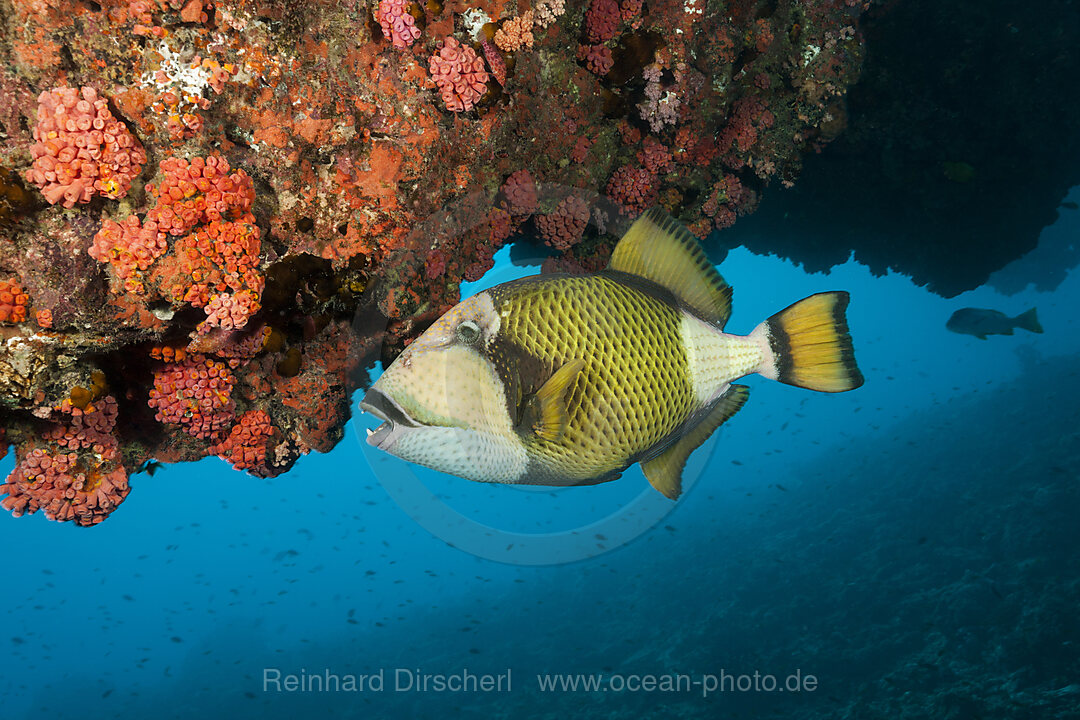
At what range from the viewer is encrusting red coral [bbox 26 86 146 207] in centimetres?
214

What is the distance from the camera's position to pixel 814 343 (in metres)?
1.74

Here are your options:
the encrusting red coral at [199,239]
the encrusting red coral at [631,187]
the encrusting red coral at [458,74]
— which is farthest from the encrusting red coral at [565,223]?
the encrusting red coral at [199,239]

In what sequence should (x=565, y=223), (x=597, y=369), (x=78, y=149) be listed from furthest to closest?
1. (x=565, y=223)
2. (x=78, y=149)
3. (x=597, y=369)

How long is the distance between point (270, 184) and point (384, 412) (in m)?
2.36

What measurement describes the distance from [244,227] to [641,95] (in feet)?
12.9

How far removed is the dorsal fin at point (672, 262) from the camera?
1738 mm

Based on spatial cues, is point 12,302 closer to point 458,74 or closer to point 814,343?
point 458,74

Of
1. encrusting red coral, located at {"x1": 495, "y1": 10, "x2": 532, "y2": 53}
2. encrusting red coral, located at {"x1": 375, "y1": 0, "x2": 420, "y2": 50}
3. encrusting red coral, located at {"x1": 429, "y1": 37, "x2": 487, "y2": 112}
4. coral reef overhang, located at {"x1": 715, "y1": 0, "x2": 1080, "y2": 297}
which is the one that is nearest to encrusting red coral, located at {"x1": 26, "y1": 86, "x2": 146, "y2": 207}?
encrusting red coral, located at {"x1": 375, "y1": 0, "x2": 420, "y2": 50}

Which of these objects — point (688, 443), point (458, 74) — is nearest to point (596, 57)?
point (458, 74)

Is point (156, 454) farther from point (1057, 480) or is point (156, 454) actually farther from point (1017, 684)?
point (1057, 480)

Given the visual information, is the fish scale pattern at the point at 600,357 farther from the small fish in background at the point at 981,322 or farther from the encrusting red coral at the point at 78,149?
the small fish in background at the point at 981,322

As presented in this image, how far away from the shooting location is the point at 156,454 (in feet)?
13.5

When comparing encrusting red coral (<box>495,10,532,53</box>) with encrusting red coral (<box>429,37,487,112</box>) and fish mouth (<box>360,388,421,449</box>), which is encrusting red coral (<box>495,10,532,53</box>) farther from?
fish mouth (<box>360,388,421,449</box>)

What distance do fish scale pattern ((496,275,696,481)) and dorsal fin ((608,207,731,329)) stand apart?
19 centimetres
